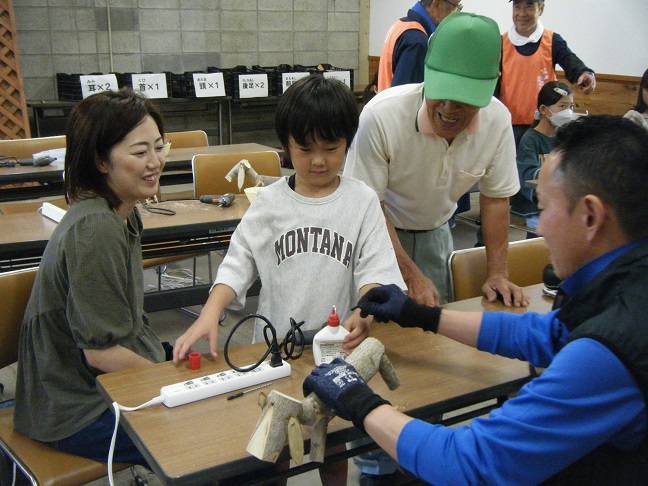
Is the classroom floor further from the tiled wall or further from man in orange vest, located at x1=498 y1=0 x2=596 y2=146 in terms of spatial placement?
the tiled wall

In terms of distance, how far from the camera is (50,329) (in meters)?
1.50

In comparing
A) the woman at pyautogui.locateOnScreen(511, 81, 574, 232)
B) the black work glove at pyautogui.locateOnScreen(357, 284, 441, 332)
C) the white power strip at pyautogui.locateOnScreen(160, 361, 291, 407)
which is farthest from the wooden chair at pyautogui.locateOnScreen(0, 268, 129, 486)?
the woman at pyautogui.locateOnScreen(511, 81, 574, 232)

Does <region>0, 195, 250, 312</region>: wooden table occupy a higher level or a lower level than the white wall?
lower

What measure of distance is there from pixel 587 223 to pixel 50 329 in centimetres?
114

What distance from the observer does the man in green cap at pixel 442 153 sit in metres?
1.65

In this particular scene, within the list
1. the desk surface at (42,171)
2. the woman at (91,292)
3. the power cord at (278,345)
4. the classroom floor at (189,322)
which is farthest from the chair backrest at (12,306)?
the desk surface at (42,171)

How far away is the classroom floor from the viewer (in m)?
2.23

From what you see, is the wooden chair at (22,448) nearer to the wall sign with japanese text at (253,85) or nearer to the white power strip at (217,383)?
the white power strip at (217,383)

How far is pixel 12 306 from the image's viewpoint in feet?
5.49

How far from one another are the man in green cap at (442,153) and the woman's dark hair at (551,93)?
221 centimetres

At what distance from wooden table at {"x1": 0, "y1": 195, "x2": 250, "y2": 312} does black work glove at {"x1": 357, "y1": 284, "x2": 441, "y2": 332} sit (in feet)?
4.54

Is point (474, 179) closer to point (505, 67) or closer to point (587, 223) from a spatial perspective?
point (587, 223)

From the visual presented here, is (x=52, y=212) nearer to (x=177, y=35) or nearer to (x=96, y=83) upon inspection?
(x=96, y=83)

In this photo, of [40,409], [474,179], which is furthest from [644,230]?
[40,409]
